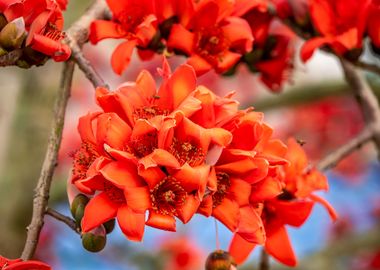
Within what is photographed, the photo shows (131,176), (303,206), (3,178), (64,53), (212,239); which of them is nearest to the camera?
(131,176)

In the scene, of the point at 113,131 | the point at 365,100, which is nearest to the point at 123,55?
the point at 113,131

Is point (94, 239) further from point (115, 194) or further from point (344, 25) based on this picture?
point (344, 25)

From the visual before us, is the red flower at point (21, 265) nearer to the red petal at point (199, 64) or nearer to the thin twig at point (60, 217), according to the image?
the thin twig at point (60, 217)

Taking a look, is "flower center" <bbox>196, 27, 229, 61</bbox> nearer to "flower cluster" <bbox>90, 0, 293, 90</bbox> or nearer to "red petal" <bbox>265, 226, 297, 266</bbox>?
"flower cluster" <bbox>90, 0, 293, 90</bbox>

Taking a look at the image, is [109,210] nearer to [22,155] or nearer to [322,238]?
[22,155]

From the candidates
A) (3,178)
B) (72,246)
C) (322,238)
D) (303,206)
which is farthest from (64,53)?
(322,238)
